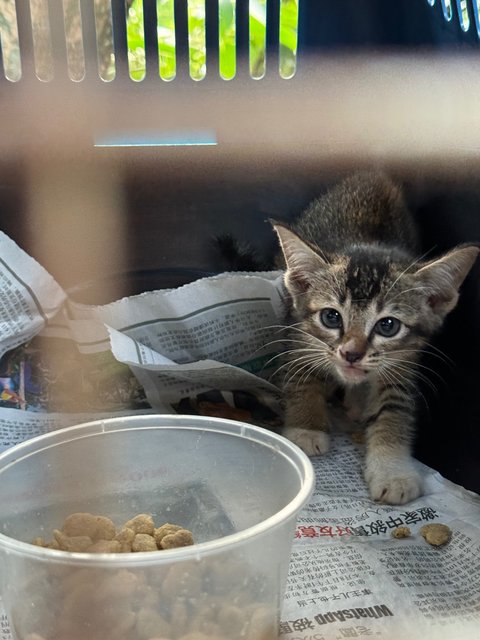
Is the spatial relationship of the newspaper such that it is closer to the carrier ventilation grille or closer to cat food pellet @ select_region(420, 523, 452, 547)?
cat food pellet @ select_region(420, 523, 452, 547)

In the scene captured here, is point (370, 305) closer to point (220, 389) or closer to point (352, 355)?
point (352, 355)

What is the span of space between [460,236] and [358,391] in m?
0.30

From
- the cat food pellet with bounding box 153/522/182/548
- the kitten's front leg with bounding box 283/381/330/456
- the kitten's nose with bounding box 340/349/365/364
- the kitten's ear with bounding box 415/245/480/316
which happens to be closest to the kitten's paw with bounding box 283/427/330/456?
the kitten's front leg with bounding box 283/381/330/456

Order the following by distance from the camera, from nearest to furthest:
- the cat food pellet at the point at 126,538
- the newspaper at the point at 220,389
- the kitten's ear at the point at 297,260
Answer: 1. the cat food pellet at the point at 126,538
2. the newspaper at the point at 220,389
3. the kitten's ear at the point at 297,260

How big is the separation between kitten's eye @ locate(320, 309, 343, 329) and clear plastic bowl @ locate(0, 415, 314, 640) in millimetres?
327

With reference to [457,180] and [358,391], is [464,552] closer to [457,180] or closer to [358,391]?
[358,391]

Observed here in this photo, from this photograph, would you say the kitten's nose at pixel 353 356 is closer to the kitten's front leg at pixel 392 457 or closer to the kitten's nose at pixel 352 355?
the kitten's nose at pixel 352 355

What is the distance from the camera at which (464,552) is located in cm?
83

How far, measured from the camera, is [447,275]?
3.23 ft

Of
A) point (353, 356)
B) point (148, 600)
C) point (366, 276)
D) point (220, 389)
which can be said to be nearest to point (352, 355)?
point (353, 356)

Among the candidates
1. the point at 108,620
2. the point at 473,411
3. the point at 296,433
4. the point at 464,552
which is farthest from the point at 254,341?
the point at 108,620

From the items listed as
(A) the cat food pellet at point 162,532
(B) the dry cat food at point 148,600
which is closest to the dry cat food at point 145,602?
(B) the dry cat food at point 148,600

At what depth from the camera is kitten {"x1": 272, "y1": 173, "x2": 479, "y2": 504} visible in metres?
0.98

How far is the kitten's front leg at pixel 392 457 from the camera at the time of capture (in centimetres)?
94
